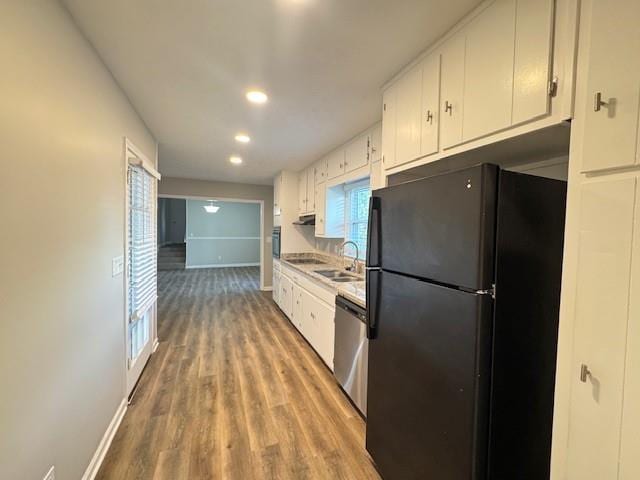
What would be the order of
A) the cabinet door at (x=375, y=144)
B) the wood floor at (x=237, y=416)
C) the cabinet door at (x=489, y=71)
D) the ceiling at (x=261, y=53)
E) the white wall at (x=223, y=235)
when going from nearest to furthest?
1. the cabinet door at (x=489, y=71)
2. the ceiling at (x=261, y=53)
3. the wood floor at (x=237, y=416)
4. the cabinet door at (x=375, y=144)
5. the white wall at (x=223, y=235)

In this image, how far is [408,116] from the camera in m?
1.67

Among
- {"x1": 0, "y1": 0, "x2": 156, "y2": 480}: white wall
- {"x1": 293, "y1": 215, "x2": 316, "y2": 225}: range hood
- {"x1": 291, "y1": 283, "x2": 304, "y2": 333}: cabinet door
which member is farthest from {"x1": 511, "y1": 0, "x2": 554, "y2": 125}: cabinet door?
{"x1": 293, "y1": 215, "x2": 316, "y2": 225}: range hood

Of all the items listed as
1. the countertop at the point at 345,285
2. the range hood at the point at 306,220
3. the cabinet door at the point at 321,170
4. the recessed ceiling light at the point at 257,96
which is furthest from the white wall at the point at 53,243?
the range hood at the point at 306,220

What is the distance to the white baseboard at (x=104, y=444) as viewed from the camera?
4.92 feet

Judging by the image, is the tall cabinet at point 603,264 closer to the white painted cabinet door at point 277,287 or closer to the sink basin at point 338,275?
the sink basin at point 338,275

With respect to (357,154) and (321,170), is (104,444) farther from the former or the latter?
(321,170)

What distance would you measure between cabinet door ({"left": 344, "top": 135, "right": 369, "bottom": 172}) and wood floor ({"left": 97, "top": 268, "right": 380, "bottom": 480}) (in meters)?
2.18

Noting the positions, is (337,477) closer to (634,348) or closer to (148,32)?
(634,348)

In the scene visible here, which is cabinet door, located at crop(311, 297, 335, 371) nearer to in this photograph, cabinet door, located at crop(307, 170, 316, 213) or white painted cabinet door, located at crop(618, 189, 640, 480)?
cabinet door, located at crop(307, 170, 316, 213)

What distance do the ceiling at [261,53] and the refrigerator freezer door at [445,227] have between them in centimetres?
80

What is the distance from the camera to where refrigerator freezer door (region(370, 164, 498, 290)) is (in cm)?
97

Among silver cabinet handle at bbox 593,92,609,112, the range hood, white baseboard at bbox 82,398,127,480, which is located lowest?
white baseboard at bbox 82,398,127,480

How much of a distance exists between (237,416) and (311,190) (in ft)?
10.00

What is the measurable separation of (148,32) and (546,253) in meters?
2.14
